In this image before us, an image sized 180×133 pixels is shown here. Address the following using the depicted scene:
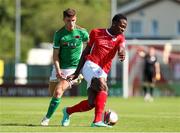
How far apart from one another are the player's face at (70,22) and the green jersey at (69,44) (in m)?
0.12

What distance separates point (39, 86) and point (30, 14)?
65316 millimetres

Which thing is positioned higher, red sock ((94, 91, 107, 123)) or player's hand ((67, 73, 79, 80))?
player's hand ((67, 73, 79, 80))

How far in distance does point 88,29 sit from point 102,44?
8395 centimetres

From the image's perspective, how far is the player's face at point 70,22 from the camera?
17062 mm

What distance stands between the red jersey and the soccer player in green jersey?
788 mm

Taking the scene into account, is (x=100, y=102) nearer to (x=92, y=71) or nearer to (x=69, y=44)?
(x=92, y=71)

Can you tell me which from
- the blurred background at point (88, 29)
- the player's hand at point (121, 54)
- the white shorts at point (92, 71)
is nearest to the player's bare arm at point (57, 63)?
the white shorts at point (92, 71)

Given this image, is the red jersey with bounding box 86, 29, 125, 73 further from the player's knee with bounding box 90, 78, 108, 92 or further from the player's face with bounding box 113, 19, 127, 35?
the player's knee with bounding box 90, 78, 108, 92

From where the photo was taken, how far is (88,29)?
100375 millimetres

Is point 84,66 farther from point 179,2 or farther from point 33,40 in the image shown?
point 33,40

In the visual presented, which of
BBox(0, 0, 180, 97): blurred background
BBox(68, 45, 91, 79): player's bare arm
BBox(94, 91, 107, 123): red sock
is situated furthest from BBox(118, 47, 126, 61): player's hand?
BBox(0, 0, 180, 97): blurred background

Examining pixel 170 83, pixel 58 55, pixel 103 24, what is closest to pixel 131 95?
pixel 170 83

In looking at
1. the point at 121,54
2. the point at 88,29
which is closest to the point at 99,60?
the point at 121,54

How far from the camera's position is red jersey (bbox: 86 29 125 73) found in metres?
16.5
